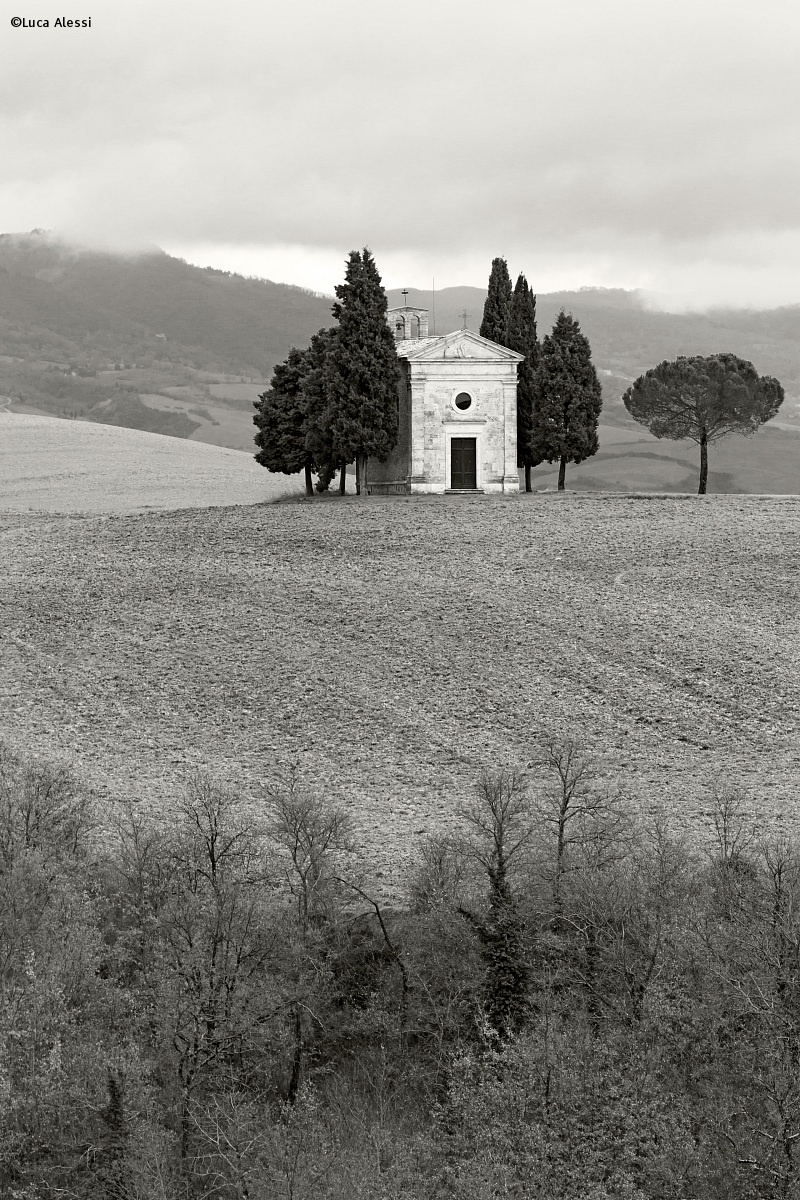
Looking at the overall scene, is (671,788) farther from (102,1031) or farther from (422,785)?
(102,1031)

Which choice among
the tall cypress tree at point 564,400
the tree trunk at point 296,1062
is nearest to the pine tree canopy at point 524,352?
the tall cypress tree at point 564,400

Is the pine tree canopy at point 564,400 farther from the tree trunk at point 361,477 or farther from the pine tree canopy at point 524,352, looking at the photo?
the tree trunk at point 361,477

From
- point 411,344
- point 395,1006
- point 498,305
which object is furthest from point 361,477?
point 395,1006

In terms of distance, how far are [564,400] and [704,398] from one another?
821 centimetres

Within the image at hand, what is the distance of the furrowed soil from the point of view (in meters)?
31.6

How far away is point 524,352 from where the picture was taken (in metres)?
64.0

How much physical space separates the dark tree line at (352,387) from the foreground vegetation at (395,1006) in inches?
1196

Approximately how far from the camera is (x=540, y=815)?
96.6 feet

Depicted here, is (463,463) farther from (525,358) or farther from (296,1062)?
(296,1062)

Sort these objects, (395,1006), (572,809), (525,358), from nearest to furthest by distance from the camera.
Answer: (395,1006), (572,809), (525,358)

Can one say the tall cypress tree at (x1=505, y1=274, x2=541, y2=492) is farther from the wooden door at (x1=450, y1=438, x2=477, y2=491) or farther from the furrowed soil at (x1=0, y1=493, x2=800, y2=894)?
the furrowed soil at (x1=0, y1=493, x2=800, y2=894)

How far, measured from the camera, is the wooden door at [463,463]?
194ft

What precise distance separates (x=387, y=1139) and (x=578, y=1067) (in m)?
3.83

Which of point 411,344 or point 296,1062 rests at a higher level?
point 411,344
